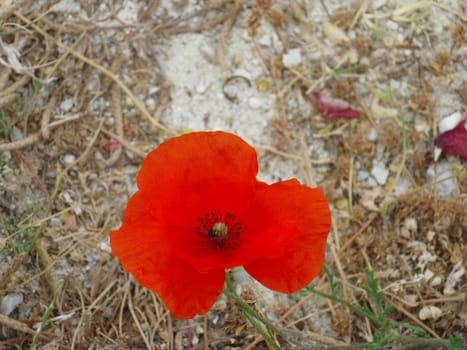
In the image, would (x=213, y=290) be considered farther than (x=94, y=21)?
No

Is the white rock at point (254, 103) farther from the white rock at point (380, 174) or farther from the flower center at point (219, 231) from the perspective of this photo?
the flower center at point (219, 231)

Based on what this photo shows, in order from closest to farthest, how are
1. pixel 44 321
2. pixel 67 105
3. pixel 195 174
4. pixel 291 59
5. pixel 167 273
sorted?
pixel 167 273
pixel 195 174
pixel 44 321
pixel 67 105
pixel 291 59

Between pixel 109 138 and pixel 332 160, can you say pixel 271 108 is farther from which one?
pixel 109 138

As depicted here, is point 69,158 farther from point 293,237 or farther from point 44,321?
point 293,237

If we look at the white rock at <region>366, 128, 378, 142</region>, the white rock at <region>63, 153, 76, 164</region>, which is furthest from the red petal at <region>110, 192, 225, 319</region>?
the white rock at <region>366, 128, 378, 142</region>

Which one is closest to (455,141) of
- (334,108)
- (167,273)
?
(334,108)

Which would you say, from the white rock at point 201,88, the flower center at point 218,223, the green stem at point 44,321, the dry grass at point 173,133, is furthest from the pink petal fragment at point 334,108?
the green stem at point 44,321

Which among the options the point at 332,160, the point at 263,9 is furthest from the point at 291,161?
the point at 263,9
